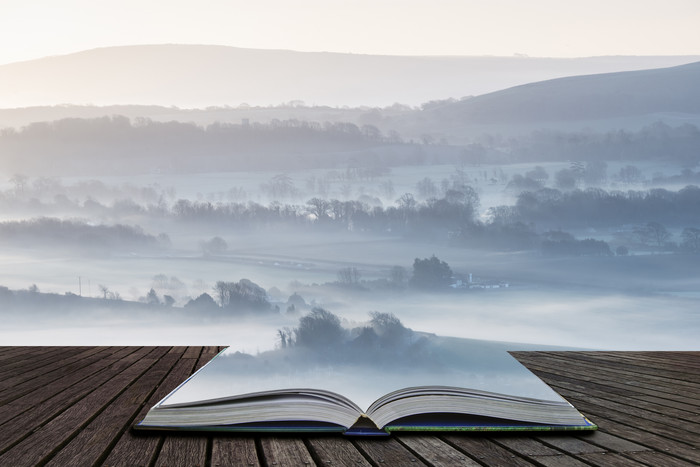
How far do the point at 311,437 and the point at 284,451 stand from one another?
0.16 m

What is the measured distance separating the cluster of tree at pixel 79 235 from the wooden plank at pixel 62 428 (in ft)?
23.6

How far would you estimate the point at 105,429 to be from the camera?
1.98 meters

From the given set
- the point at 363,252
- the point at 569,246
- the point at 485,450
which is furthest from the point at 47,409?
the point at 569,246

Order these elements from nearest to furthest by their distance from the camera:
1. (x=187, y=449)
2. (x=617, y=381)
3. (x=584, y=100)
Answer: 1. (x=187, y=449)
2. (x=617, y=381)
3. (x=584, y=100)

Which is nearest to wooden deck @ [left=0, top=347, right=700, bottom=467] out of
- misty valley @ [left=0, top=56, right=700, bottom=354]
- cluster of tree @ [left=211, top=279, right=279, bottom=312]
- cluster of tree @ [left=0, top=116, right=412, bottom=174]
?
misty valley @ [left=0, top=56, right=700, bottom=354]

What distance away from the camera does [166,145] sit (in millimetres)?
11375

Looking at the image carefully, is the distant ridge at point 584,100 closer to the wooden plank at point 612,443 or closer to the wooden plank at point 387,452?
the wooden plank at point 612,443

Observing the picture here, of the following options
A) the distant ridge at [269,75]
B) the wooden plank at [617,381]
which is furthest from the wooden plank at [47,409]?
the distant ridge at [269,75]

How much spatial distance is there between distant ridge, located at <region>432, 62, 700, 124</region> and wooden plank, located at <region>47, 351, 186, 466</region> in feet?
29.8

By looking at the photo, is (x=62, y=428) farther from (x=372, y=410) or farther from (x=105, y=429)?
(x=372, y=410)

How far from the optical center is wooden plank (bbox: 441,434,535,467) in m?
1.57

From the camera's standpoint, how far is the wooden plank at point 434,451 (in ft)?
5.12

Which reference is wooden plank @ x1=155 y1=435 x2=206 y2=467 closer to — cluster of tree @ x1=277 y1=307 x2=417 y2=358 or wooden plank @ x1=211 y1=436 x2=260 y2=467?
wooden plank @ x1=211 y1=436 x2=260 y2=467

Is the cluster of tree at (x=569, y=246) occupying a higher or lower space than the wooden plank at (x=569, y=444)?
higher
